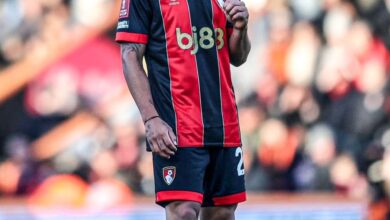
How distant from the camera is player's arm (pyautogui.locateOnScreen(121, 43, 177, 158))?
15.9ft

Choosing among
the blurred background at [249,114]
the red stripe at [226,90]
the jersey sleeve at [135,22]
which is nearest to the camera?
the jersey sleeve at [135,22]

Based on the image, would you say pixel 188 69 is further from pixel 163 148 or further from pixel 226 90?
pixel 163 148

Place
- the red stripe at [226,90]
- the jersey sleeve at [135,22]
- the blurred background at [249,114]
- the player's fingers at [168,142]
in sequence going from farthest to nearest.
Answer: the blurred background at [249,114] < the red stripe at [226,90] < the jersey sleeve at [135,22] < the player's fingers at [168,142]

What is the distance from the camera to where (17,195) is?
8773 mm

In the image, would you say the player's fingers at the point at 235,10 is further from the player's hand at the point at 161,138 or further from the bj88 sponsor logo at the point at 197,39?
the player's hand at the point at 161,138

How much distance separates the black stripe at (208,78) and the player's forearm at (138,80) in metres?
0.25

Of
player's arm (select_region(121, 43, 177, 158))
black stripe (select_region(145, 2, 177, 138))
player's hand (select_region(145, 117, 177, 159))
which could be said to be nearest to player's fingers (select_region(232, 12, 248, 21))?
black stripe (select_region(145, 2, 177, 138))

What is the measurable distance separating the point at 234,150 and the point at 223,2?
2.29 ft

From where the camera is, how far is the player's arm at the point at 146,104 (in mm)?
4855

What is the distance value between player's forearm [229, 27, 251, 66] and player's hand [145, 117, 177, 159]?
0.53 metres

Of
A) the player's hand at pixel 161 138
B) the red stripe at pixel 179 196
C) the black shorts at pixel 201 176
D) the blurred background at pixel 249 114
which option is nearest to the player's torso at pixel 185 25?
the player's hand at pixel 161 138

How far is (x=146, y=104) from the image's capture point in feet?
16.1

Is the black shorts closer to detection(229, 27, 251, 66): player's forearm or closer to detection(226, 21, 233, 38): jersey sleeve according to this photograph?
detection(229, 27, 251, 66): player's forearm

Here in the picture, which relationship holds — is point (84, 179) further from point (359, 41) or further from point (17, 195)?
point (359, 41)
